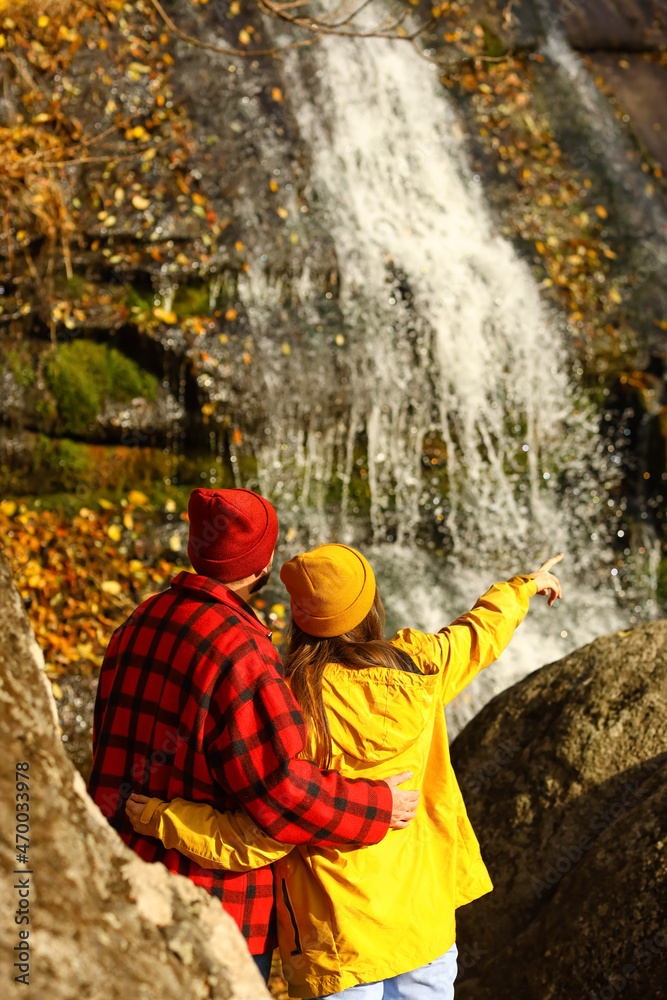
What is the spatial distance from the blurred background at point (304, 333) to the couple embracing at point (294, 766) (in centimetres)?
388

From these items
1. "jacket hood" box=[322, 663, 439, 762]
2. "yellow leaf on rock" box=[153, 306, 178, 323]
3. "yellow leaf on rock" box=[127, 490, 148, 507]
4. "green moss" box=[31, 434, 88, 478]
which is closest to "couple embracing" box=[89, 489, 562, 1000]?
"jacket hood" box=[322, 663, 439, 762]

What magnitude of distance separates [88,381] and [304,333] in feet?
6.67

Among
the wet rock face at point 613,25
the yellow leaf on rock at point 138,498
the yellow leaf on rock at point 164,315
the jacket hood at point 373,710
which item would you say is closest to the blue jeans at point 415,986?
the jacket hood at point 373,710

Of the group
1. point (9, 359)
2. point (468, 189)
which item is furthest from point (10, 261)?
point (468, 189)

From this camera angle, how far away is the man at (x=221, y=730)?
2.04m

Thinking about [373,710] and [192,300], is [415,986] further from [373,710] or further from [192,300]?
[192,300]

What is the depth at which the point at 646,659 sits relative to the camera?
3.54 meters

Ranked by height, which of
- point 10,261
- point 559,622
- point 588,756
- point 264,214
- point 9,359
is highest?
point 588,756

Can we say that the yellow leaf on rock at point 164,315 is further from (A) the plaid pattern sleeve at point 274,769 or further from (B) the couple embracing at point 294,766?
(A) the plaid pattern sleeve at point 274,769

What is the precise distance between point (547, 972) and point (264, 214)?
705cm

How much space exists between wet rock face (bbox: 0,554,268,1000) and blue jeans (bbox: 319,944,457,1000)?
1.97 ft

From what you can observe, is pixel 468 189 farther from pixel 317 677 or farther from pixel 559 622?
pixel 317 677

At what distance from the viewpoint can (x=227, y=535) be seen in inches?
89.7

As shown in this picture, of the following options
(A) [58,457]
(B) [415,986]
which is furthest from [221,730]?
(A) [58,457]
